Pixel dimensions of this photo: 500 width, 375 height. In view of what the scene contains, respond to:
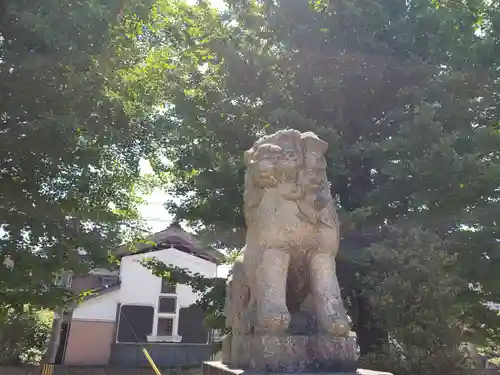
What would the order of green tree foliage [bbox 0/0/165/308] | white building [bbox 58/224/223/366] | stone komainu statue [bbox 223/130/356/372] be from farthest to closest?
white building [bbox 58/224/223/366] < green tree foliage [bbox 0/0/165/308] < stone komainu statue [bbox 223/130/356/372]

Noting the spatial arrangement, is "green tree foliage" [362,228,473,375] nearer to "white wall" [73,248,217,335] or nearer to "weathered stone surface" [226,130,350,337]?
"weathered stone surface" [226,130,350,337]

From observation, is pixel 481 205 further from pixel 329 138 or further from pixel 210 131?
pixel 210 131

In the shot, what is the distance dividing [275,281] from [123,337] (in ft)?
38.3

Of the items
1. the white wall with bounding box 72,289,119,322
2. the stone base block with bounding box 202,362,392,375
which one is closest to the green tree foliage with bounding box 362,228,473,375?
the stone base block with bounding box 202,362,392,375

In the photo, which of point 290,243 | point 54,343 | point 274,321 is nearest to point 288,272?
point 290,243

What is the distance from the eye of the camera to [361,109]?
8547 mm

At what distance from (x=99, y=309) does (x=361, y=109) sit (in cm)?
974

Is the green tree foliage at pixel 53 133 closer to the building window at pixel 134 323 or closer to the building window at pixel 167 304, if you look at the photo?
the building window at pixel 134 323

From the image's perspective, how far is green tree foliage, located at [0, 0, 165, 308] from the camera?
6523 millimetres

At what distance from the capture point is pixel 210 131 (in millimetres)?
7820

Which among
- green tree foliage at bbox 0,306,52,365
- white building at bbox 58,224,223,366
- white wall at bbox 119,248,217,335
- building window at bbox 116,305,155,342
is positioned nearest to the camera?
green tree foliage at bbox 0,306,52,365

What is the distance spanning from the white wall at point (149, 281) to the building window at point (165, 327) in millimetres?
→ 140

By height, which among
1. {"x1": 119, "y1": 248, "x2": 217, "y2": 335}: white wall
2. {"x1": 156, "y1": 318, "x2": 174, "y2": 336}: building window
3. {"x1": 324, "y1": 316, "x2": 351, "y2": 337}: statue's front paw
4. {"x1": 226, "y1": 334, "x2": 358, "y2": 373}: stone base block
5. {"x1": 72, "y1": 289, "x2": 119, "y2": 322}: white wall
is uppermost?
{"x1": 119, "y1": 248, "x2": 217, "y2": 335}: white wall

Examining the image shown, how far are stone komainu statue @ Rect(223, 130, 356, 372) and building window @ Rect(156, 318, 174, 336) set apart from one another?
11.0 m
